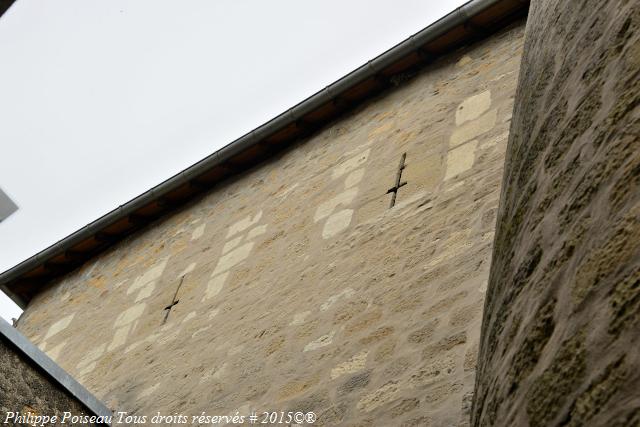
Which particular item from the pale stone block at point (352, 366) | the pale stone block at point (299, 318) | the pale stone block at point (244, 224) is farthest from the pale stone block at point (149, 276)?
the pale stone block at point (352, 366)

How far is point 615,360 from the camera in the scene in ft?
4.41

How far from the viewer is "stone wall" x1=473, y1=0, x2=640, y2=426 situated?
1391 millimetres

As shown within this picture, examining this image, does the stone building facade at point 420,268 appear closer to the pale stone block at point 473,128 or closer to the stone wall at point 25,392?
the pale stone block at point 473,128

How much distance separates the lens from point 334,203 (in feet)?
17.4

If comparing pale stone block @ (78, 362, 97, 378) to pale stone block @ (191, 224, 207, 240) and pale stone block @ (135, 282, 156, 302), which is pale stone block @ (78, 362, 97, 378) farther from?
pale stone block @ (191, 224, 207, 240)

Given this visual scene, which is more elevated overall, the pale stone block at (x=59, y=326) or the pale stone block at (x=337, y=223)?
the pale stone block at (x=337, y=223)

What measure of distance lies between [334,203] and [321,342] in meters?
1.31

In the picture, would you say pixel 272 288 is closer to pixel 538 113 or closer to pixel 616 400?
pixel 538 113

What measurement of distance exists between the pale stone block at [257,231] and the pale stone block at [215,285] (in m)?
0.33

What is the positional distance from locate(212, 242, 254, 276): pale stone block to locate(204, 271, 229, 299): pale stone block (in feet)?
0.20

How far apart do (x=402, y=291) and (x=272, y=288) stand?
3.71ft

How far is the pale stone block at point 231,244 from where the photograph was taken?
5845mm

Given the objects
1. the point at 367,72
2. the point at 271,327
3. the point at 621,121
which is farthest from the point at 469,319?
the point at 367,72

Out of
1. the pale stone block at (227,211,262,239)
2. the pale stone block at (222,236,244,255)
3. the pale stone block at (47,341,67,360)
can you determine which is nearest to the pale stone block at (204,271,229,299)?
the pale stone block at (222,236,244,255)
